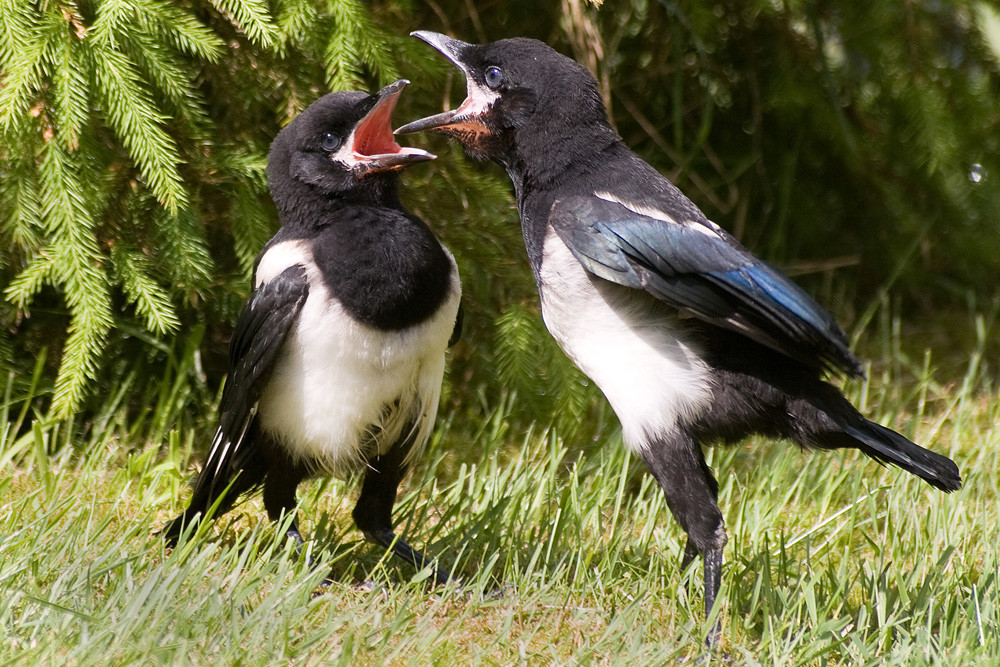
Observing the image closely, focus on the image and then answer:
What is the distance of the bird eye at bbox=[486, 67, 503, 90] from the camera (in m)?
3.02

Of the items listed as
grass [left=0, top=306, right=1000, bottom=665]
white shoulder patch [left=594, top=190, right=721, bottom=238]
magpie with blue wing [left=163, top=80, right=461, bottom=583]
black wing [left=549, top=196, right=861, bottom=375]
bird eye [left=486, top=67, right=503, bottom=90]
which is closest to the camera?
grass [left=0, top=306, right=1000, bottom=665]

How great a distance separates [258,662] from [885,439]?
1453 mm

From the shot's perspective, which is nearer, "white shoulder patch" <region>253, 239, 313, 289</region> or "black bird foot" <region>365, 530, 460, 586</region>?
"white shoulder patch" <region>253, 239, 313, 289</region>

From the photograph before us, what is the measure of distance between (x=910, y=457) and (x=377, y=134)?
1550 millimetres

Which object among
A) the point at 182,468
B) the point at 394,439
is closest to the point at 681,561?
the point at 394,439

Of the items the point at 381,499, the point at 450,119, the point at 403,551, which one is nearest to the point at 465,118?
the point at 450,119

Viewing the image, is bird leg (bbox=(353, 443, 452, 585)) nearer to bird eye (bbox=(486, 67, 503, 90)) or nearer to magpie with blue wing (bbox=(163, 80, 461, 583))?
magpie with blue wing (bbox=(163, 80, 461, 583))

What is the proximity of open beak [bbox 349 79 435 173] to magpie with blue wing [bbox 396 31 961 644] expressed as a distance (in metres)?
0.39

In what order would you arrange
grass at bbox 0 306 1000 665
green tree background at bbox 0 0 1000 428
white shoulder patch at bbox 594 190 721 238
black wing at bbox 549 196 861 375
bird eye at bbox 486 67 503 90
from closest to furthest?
grass at bbox 0 306 1000 665 < black wing at bbox 549 196 861 375 < white shoulder patch at bbox 594 190 721 238 < bird eye at bbox 486 67 503 90 < green tree background at bbox 0 0 1000 428

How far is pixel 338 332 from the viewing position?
2.88 m

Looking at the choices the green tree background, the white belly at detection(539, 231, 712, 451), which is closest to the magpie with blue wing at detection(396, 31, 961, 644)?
the white belly at detection(539, 231, 712, 451)

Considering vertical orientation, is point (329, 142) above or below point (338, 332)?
above

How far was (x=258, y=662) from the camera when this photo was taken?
7.50ft

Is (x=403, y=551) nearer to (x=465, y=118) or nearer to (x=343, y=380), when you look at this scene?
(x=343, y=380)
